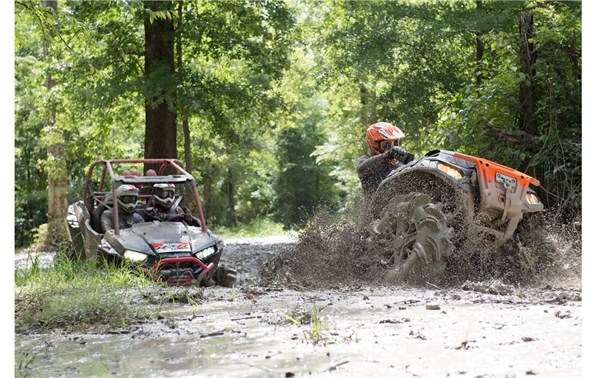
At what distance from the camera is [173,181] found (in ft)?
36.6

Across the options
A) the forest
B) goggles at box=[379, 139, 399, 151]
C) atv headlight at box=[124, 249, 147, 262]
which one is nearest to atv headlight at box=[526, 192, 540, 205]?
the forest

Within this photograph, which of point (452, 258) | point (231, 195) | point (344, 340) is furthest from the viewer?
point (231, 195)

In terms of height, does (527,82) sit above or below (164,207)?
above

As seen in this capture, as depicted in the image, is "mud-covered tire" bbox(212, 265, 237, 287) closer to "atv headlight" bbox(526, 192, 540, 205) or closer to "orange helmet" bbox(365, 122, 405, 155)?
"orange helmet" bbox(365, 122, 405, 155)

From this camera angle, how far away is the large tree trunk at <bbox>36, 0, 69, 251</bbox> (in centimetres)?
2270

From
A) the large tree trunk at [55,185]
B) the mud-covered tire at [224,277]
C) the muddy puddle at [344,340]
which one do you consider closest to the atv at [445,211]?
the muddy puddle at [344,340]

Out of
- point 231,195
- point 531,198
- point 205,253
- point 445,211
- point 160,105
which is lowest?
point 231,195

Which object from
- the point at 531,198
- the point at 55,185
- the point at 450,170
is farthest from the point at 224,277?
the point at 55,185

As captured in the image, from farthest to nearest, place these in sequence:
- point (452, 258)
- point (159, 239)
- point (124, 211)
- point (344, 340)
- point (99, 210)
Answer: point (99, 210) < point (124, 211) < point (159, 239) < point (452, 258) < point (344, 340)

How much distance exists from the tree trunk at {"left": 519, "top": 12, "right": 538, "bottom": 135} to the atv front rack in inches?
236

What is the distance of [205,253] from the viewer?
34.0 feet

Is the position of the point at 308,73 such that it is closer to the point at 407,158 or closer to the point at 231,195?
the point at 407,158

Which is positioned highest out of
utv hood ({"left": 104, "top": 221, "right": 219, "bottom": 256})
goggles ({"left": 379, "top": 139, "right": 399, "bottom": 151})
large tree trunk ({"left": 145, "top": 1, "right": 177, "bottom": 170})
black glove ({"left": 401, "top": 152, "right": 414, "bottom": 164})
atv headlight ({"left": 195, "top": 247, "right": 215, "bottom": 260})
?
large tree trunk ({"left": 145, "top": 1, "right": 177, "bottom": 170})

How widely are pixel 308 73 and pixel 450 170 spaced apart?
1822 centimetres
